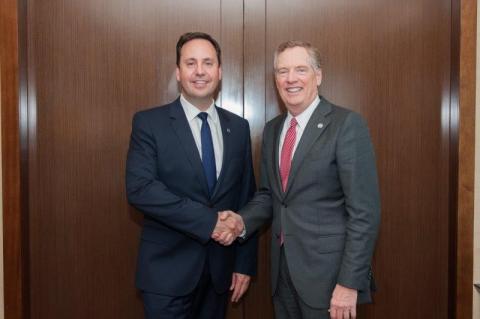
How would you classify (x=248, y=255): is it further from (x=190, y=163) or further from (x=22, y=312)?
(x=22, y=312)

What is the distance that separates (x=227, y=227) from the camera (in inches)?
69.1

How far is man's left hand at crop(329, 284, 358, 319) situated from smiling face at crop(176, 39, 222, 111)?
0.90 meters

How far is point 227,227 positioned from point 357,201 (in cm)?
50

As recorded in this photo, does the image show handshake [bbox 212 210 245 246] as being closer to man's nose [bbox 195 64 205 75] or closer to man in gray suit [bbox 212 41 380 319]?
man in gray suit [bbox 212 41 380 319]

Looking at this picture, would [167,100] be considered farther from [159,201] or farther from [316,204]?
[316,204]

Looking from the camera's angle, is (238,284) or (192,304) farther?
(238,284)

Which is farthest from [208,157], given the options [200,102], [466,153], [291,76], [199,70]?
[466,153]

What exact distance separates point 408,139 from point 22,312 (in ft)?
6.59

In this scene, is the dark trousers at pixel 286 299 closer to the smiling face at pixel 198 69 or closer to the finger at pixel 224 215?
the finger at pixel 224 215

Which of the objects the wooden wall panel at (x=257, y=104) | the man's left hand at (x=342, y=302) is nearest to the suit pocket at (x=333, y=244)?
the man's left hand at (x=342, y=302)

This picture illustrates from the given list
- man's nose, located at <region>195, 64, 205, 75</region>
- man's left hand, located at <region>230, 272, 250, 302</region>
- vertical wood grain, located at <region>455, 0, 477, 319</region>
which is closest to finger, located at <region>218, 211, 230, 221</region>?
man's left hand, located at <region>230, 272, 250, 302</region>

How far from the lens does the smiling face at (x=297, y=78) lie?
1715 mm

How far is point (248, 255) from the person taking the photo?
195cm

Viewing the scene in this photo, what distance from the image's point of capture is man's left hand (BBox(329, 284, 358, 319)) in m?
1.56
